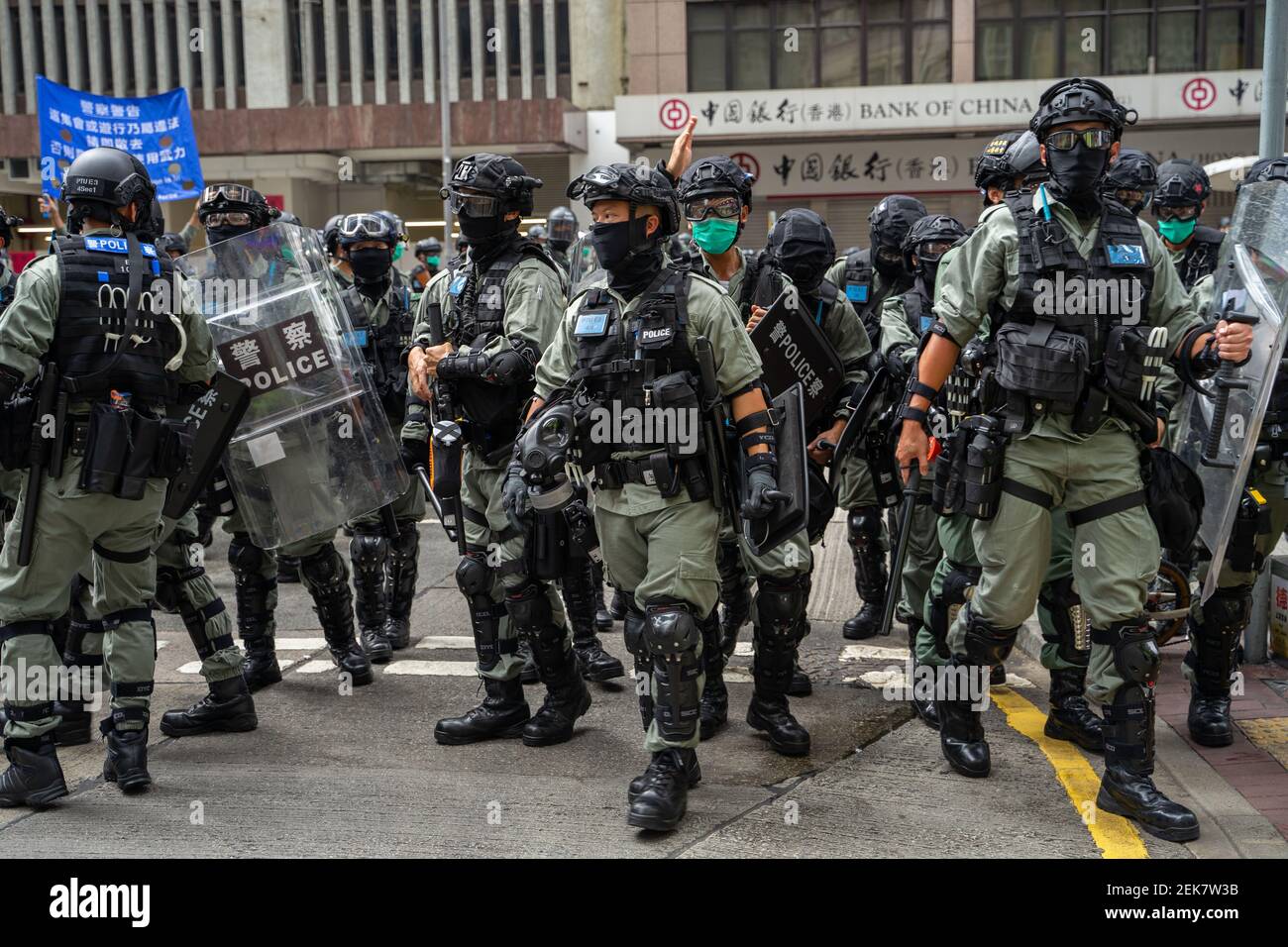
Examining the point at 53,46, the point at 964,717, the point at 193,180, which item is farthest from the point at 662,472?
the point at 53,46

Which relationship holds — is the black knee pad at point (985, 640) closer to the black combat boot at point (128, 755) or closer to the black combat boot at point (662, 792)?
the black combat boot at point (662, 792)

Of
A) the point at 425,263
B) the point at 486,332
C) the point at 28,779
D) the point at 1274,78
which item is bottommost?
the point at 28,779

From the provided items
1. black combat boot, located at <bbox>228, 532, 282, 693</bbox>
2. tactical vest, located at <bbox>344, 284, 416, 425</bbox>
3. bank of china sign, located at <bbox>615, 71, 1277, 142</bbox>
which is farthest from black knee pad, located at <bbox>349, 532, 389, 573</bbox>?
bank of china sign, located at <bbox>615, 71, 1277, 142</bbox>

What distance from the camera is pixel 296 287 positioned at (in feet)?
18.1

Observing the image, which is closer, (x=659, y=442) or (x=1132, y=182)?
(x=659, y=442)

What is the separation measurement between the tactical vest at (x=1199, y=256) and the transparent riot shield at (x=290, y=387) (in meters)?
4.12

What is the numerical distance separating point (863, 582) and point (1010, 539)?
2.68 m

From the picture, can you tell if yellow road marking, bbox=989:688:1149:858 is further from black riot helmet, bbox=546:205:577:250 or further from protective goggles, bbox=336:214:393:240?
black riot helmet, bbox=546:205:577:250

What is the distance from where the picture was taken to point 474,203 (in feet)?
16.5

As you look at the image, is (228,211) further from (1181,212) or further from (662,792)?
(1181,212)

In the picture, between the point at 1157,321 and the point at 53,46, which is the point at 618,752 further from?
the point at 53,46

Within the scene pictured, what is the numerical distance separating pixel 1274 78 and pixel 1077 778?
11.0ft

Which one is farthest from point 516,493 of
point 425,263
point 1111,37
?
point 1111,37

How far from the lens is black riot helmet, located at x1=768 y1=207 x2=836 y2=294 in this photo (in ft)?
18.0
